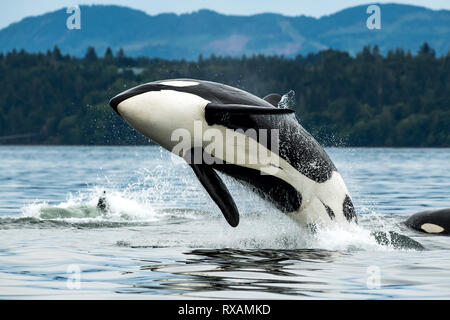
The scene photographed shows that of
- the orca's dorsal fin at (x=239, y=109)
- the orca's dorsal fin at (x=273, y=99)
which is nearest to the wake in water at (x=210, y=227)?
the orca's dorsal fin at (x=273, y=99)

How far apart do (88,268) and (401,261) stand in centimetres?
418

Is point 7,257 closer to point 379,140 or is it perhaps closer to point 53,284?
point 53,284

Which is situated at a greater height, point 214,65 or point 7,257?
point 214,65

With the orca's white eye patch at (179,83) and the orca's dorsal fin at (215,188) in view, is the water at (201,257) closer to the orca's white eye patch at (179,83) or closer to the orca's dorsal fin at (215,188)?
the orca's dorsal fin at (215,188)

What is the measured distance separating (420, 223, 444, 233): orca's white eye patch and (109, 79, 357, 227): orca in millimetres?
2920

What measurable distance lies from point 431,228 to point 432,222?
24cm

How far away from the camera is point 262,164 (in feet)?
40.2

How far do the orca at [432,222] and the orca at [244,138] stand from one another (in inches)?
116

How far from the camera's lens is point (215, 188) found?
11.9m

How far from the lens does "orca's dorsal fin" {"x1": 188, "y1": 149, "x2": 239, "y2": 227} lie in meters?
11.9

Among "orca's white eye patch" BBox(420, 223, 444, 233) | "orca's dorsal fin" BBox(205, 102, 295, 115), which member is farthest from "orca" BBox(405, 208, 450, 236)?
"orca's dorsal fin" BBox(205, 102, 295, 115)

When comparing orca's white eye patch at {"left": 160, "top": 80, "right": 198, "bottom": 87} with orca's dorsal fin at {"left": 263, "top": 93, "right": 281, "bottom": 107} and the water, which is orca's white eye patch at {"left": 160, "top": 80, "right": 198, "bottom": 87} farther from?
orca's dorsal fin at {"left": 263, "top": 93, "right": 281, "bottom": 107}

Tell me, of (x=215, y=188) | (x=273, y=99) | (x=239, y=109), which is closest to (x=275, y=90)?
(x=273, y=99)

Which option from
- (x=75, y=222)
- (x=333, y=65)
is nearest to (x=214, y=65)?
(x=333, y=65)
